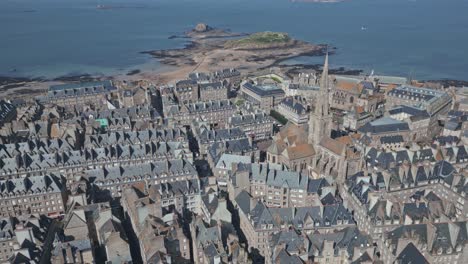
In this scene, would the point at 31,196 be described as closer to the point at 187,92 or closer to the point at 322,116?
the point at 322,116

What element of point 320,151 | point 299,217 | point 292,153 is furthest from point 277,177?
point 320,151

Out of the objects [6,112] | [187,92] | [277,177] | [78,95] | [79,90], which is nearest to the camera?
[277,177]

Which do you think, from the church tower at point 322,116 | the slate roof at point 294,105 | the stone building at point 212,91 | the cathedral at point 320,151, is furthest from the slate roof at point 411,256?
the stone building at point 212,91

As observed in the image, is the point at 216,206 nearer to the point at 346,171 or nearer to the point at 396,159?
the point at 346,171

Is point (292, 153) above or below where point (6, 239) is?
above

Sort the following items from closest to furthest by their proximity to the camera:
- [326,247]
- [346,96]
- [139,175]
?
[326,247]
[139,175]
[346,96]

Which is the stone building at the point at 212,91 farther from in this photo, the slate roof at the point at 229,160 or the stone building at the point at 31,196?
the stone building at the point at 31,196

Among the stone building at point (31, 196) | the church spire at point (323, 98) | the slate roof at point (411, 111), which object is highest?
the church spire at point (323, 98)

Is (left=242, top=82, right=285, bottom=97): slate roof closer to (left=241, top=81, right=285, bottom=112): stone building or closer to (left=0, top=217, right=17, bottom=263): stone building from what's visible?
(left=241, top=81, right=285, bottom=112): stone building

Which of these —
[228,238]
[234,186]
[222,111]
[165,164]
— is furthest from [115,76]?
[228,238]
